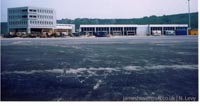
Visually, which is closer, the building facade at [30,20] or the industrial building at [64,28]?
the building facade at [30,20]

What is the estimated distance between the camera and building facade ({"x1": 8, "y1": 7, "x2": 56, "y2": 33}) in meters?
82.4

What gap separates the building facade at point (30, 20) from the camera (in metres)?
82.4

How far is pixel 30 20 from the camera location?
84938mm

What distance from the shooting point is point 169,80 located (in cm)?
1040

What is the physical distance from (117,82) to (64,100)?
3071mm

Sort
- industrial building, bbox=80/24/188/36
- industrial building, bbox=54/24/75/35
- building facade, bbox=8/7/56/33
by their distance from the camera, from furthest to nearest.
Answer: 1. industrial building, bbox=80/24/188/36
2. industrial building, bbox=54/24/75/35
3. building facade, bbox=8/7/56/33

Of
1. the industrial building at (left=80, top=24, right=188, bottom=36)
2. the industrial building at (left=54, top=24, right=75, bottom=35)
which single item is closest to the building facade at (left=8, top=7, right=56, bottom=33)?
the industrial building at (left=54, top=24, right=75, bottom=35)

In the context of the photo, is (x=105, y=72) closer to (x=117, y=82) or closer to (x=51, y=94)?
(x=117, y=82)

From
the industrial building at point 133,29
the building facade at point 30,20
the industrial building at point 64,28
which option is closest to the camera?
the building facade at point 30,20

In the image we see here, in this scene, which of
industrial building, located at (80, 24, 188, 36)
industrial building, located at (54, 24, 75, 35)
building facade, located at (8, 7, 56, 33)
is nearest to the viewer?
building facade, located at (8, 7, 56, 33)

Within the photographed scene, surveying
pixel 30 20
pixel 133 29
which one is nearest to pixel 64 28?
pixel 30 20

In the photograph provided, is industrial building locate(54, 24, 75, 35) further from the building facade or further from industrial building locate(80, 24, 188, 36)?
the building facade

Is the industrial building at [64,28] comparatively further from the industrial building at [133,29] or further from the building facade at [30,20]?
the building facade at [30,20]

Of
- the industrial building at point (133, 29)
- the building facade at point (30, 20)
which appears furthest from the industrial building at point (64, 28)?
the building facade at point (30, 20)
